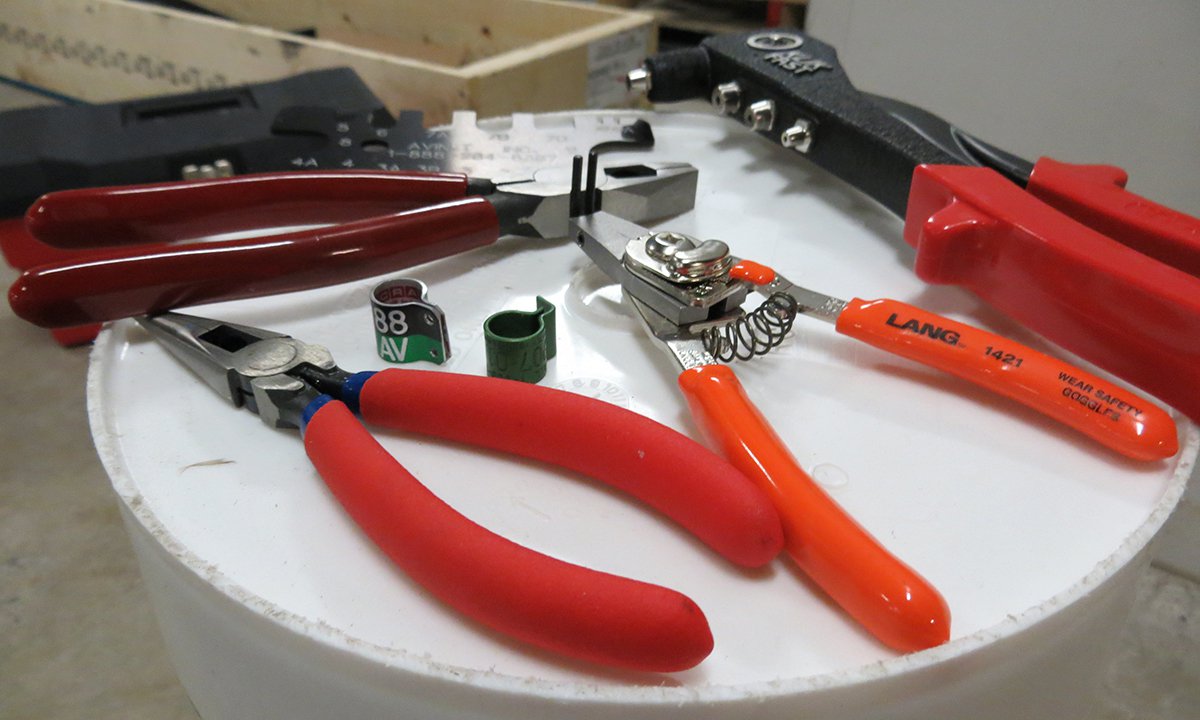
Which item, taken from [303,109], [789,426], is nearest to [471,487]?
[789,426]

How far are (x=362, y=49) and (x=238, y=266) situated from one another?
3.10 ft

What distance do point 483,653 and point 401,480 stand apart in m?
0.08

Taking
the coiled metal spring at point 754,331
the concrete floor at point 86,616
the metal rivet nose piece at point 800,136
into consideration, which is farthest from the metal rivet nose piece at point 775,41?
the concrete floor at point 86,616

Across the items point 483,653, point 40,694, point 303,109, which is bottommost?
point 40,694

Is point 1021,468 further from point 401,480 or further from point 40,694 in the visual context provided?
point 40,694

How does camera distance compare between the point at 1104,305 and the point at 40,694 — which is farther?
the point at 40,694

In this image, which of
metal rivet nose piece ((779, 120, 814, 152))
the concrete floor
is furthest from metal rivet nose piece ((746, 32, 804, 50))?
the concrete floor

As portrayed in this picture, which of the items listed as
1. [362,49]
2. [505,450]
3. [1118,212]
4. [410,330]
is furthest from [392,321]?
[362,49]

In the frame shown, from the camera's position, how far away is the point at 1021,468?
0.42m

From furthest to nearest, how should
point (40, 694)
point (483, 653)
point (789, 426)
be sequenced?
1. point (40, 694)
2. point (789, 426)
3. point (483, 653)

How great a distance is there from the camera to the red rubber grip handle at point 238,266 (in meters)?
0.46

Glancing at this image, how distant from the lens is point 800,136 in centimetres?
66

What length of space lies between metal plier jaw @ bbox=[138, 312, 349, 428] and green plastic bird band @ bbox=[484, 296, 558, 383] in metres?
0.08

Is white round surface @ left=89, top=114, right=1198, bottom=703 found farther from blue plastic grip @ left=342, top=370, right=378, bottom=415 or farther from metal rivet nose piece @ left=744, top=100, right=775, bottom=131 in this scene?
metal rivet nose piece @ left=744, top=100, right=775, bottom=131
